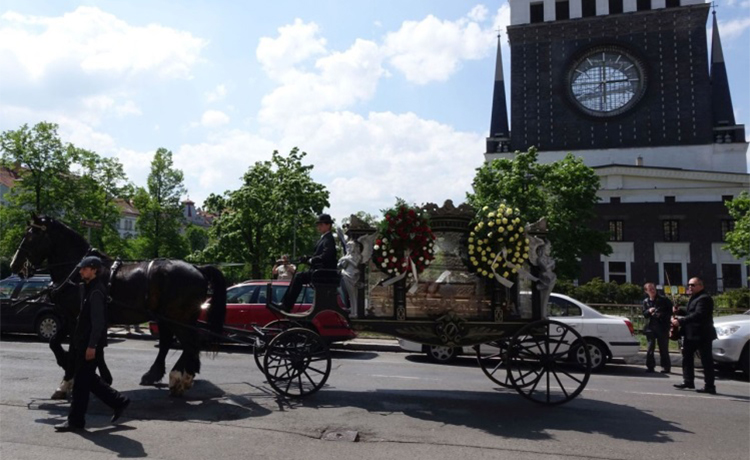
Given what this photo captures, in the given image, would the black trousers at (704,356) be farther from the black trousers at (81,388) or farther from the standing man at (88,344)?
the black trousers at (81,388)

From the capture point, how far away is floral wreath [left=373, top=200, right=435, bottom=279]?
25.0 ft

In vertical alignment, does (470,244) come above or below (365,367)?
above

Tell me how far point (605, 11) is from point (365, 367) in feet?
199

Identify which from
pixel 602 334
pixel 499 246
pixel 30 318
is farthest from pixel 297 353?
pixel 30 318

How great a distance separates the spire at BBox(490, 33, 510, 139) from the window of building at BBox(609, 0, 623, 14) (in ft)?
48.9

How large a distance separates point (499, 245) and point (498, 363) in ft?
13.7

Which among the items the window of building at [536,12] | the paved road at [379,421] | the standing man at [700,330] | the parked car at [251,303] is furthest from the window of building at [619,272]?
the standing man at [700,330]

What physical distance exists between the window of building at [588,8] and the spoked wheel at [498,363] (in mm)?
58592

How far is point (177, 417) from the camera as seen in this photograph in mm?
6668

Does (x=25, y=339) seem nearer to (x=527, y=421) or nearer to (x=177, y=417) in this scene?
(x=177, y=417)

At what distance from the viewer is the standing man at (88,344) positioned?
19.7 ft

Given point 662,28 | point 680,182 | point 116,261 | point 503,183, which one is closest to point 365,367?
point 116,261

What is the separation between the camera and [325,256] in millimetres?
8172

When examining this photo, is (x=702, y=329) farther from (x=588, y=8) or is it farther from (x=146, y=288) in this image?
(x=588, y=8)
